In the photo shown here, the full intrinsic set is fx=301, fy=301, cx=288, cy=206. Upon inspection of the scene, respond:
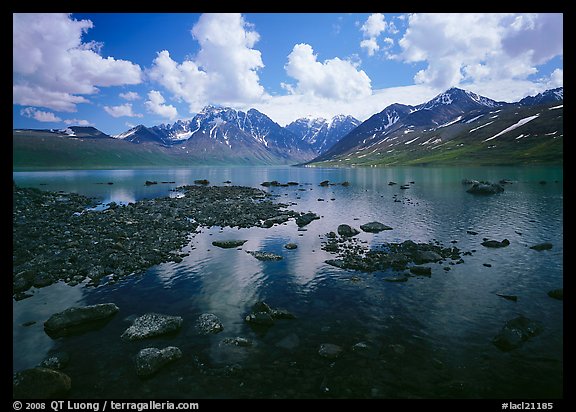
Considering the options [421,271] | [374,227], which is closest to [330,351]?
[421,271]

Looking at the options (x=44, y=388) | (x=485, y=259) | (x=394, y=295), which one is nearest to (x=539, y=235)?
(x=485, y=259)

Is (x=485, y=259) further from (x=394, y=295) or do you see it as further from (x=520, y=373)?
(x=520, y=373)

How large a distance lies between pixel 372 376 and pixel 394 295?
9.51 meters

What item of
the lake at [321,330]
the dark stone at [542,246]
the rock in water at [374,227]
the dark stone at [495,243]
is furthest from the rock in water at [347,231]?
the dark stone at [542,246]

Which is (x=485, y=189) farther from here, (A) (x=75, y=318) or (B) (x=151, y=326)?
(A) (x=75, y=318)

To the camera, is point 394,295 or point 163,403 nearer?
point 163,403

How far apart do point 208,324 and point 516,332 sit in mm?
18242

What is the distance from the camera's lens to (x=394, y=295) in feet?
75.6

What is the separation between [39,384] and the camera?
43.6 ft

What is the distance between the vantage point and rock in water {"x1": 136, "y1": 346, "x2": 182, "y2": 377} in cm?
1483

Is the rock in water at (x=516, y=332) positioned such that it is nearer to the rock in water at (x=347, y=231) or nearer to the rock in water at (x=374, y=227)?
the rock in water at (x=347, y=231)

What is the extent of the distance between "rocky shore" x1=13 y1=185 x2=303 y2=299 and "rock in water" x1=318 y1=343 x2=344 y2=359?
19.9m

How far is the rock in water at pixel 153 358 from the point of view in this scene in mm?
14828
